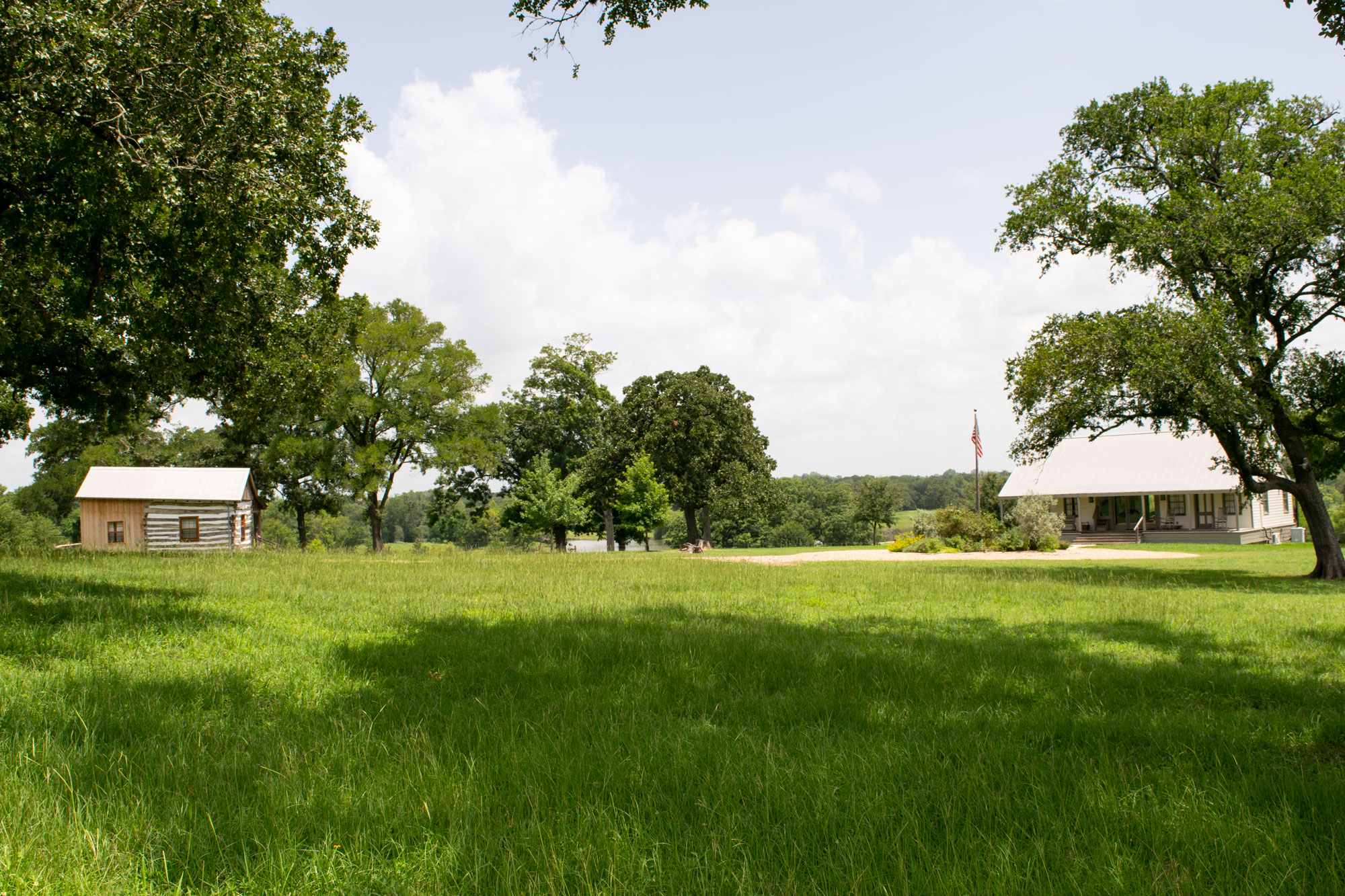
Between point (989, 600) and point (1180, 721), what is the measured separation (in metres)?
7.79

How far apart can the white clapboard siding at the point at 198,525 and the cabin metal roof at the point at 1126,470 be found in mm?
41867

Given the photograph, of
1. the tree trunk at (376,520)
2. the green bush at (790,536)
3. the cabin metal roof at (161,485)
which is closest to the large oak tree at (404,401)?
the tree trunk at (376,520)

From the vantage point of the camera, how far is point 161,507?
39094 mm

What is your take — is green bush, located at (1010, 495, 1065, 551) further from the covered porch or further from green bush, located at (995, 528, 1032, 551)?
the covered porch

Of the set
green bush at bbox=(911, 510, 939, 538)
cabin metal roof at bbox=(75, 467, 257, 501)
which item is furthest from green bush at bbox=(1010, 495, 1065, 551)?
cabin metal roof at bbox=(75, 467, 257, 501)

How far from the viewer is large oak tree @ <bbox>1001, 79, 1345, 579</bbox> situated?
1641cm

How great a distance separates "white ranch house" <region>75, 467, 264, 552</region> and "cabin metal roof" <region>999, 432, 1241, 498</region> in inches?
1650

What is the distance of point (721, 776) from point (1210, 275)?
20.0 meters

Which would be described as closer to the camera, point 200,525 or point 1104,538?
point 200,525

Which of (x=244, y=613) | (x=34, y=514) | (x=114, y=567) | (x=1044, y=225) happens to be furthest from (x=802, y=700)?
(x=34, y=514)

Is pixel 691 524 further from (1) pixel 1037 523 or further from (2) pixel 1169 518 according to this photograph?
(2) pixel 1169 518

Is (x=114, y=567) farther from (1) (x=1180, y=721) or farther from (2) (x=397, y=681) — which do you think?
(1) (x=1180, y=721)

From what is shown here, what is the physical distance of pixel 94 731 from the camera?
452cm

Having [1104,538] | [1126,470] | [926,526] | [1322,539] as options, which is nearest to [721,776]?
[1322,539]
